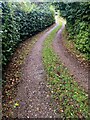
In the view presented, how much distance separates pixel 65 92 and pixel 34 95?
4.26 feet

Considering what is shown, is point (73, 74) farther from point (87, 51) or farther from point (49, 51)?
point (49, 51)

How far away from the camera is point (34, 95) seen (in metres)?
7.47

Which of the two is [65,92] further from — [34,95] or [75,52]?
[75,52]

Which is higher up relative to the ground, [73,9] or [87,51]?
[73,9]

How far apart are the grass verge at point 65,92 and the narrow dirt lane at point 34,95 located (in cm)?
33

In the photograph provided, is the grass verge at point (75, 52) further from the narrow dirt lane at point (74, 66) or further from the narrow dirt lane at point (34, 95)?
the narrow dirt lane at point (34, 95)

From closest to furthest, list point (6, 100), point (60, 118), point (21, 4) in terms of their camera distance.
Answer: point (60, 118) → point (6, 100) → point (21, 4)

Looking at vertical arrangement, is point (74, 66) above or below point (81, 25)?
below

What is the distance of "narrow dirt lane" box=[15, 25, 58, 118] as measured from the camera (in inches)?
252

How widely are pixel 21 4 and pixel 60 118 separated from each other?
11.6 m

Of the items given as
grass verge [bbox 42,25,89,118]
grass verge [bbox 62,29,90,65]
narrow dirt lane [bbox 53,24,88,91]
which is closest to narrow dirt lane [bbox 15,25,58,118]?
grass verge [bbox 42,25,89,118]

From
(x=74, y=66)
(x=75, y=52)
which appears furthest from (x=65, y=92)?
(x=75, y=52)

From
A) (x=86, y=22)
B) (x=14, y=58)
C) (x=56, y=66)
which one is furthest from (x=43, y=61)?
(x=86, y=22)

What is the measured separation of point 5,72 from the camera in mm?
9578
